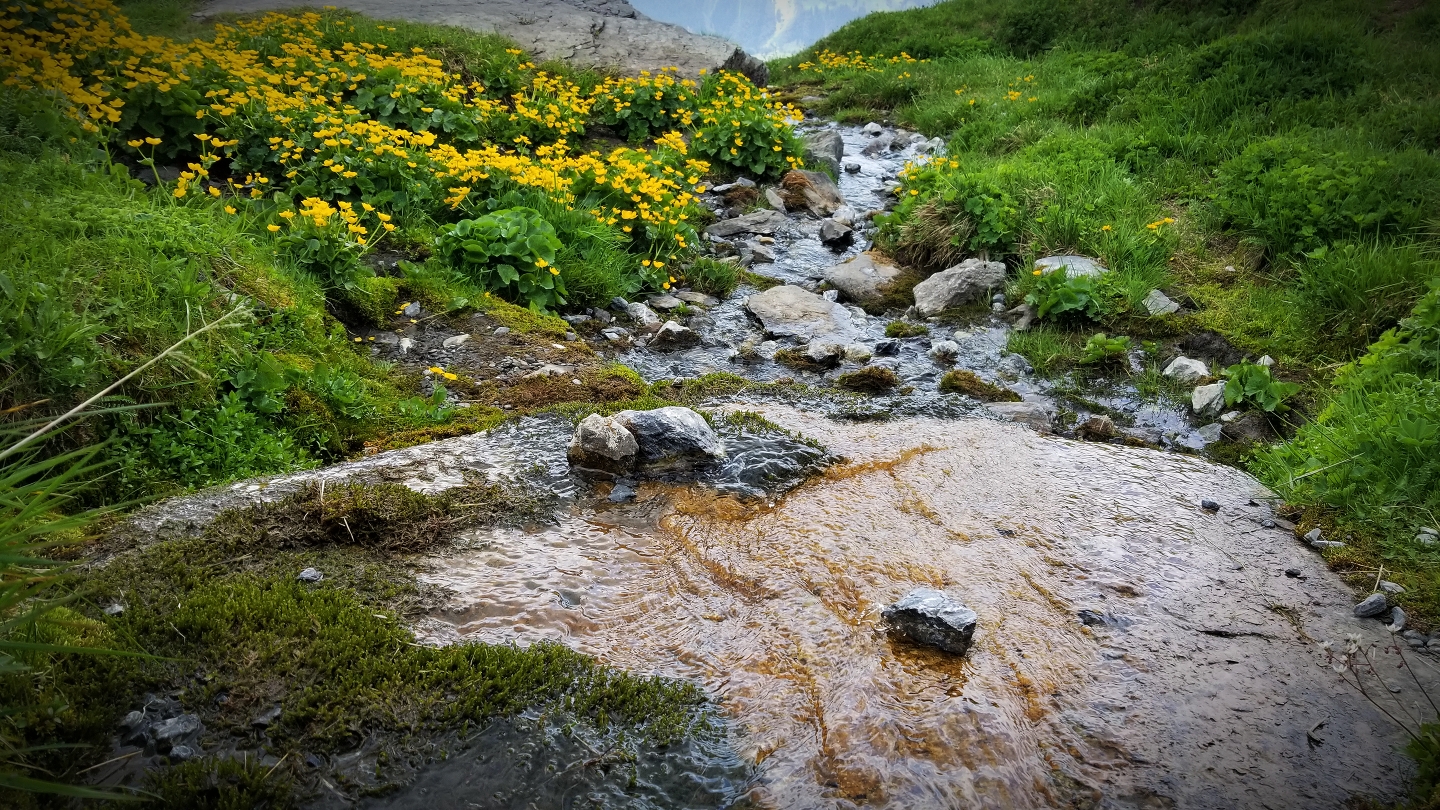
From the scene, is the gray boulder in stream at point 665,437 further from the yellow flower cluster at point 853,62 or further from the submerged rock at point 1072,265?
the yellow flower cluster at point 853,62

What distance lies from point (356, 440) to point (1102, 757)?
13.4 ft

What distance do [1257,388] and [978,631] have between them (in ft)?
12.5

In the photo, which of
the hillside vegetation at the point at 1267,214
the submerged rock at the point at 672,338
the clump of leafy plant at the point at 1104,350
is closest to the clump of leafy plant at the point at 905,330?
the hillside vegetation at the point at 1267,214

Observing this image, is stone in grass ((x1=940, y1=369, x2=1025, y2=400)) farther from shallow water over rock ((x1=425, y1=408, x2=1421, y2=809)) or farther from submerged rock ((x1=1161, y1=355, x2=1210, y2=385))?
shallow water over rock ((x1=425, y1=408, x2=1421, y2=809))

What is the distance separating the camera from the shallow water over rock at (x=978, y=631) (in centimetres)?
241

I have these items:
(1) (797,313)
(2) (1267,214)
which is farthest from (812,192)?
(2) (1267,214)

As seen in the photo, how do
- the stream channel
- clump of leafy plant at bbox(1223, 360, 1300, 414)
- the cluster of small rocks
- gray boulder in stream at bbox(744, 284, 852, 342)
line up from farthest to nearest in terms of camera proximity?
gray boulder in stream at bbox(744, 284, 852, 342) → clump of leafy plant at bbox(1223, 360, 1300, 414) → the stream channel → the cluster of small rocks

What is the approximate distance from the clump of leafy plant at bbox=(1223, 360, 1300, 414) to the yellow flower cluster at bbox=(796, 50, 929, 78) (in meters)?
13.4

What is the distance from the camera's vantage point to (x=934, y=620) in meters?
2.88

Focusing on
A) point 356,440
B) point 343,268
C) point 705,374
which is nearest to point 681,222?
point 705,374

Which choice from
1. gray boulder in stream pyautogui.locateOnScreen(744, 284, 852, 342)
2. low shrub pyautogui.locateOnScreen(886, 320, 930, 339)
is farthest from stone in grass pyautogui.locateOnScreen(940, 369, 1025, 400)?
gray boulder in stream pyautogui.locateOnScreen(744, 284, 852, 342)

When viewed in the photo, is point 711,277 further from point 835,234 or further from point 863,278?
point 835,234

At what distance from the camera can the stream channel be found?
2.34m

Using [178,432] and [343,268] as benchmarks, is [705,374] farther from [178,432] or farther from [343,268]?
[178,432]
